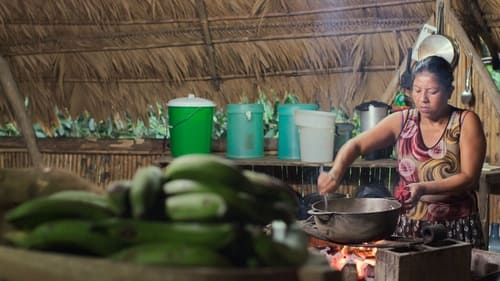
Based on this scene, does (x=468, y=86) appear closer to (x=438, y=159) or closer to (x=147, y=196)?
(x=438, y=159)

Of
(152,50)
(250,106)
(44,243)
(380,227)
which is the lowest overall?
(380,227)

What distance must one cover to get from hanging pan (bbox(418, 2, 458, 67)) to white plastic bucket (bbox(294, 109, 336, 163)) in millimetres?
650

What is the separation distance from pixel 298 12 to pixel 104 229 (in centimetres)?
390

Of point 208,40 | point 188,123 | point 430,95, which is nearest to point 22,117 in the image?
point 430,95

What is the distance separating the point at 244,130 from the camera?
4438 millimetres

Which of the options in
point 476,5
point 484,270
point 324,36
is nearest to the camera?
point 484,270

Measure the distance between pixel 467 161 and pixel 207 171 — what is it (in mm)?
2638

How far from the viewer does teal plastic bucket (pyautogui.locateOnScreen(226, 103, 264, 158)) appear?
444 cm

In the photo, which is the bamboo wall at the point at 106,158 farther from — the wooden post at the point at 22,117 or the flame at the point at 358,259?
the wooden post at the point at 22,117

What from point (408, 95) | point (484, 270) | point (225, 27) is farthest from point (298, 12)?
point (484, 270)

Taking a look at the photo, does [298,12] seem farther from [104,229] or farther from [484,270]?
[104,229]

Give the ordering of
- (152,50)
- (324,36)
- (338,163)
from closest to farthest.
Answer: (338,163)
(324,36)
(152,50)

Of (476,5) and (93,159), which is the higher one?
(476,5)

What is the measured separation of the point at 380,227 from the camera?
244cm
